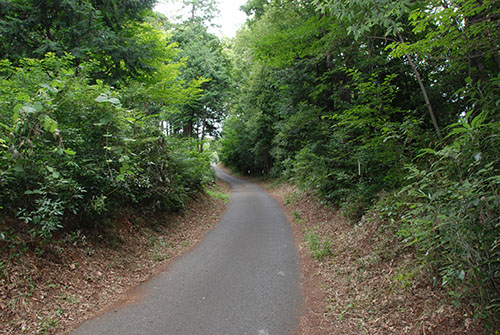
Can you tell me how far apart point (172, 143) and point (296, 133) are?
4904 mm

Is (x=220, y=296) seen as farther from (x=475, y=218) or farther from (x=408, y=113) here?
(x=408, y=113)

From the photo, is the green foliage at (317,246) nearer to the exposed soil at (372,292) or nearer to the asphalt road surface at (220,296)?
the exposed soil at (372,292)

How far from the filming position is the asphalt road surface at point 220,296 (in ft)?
12.5

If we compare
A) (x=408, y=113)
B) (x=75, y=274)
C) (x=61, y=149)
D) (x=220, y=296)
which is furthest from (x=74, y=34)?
(x=408, y=113)

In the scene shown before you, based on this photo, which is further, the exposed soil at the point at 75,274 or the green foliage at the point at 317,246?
the green foliage at the point at 317,246

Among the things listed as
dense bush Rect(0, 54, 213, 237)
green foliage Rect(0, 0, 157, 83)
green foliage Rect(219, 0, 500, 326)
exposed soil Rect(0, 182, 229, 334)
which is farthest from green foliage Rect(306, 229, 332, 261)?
green foliage Rect(0, 0, 157, 83)

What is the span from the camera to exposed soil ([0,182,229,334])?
144 inches

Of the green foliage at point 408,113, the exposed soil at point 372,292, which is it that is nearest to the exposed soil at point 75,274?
the exposed soil at point 372,292

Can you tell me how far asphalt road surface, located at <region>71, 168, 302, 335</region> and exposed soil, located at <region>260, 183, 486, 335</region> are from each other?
0.44m

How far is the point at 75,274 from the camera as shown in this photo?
4.67 metres

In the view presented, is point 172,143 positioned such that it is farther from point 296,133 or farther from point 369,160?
point 369,160

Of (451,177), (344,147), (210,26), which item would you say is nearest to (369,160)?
(344,147)

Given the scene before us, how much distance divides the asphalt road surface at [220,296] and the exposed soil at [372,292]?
441 millimetres

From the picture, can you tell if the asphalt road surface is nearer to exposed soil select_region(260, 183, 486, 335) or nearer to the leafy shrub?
exposed soil select_region(260, 183, 486, 335)
